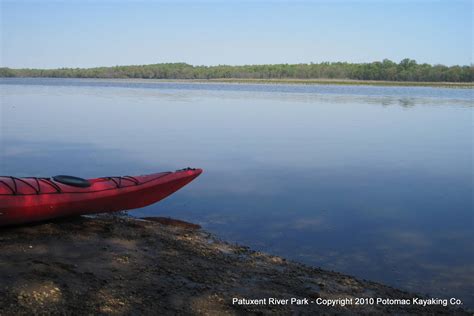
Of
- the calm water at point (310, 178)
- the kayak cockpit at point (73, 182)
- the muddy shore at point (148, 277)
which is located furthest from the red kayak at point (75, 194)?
the calm water at point (310, 178)

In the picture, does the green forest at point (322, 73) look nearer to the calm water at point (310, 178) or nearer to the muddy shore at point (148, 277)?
the calm water at point (310, 178)

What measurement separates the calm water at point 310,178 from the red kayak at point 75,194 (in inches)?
17.3

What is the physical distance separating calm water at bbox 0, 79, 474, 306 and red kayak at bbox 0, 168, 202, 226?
1.44 ft

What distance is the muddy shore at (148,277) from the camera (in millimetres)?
3979

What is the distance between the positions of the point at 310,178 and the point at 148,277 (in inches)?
243

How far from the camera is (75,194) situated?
21.0 feet

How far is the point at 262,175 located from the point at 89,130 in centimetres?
815

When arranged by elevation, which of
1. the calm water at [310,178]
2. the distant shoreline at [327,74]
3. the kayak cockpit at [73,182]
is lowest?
the calm water at [310,178]

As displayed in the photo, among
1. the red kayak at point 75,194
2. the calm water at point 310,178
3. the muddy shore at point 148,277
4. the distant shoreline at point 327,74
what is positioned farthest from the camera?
the distant shoreline at point 327,74

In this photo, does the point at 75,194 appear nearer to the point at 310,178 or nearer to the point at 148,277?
the point at 148,277

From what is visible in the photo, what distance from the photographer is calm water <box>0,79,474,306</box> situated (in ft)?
20.9

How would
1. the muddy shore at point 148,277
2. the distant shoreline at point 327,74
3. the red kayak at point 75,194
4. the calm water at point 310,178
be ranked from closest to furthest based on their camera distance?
the muddy shore at point 148,277, the red kayak at point 75,194, the calm water at point 310,178, the distant shoreline at point 327,74

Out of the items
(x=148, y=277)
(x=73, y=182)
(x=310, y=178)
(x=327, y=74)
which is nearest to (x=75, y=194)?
(x=73, y=182)

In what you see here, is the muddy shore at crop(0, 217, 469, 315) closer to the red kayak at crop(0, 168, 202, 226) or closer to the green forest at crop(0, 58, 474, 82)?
the red kayak at crop(0, 168, 202, 226)
